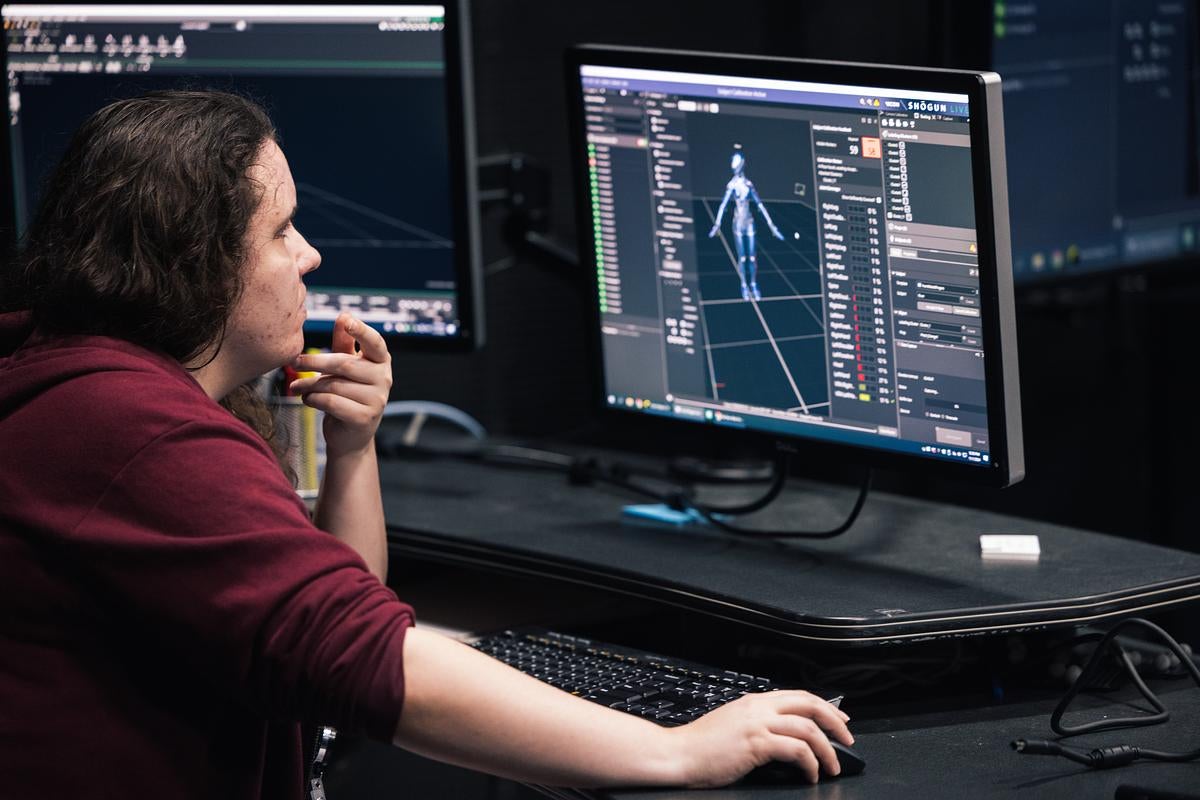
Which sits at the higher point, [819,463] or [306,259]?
[306,259]

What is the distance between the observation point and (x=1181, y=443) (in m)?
2.44

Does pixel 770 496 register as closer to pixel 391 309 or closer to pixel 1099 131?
pixel 391 309

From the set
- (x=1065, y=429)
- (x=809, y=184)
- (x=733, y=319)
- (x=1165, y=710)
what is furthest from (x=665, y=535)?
(x=1065, y=429)

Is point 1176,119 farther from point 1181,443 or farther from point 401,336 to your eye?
point 401,336

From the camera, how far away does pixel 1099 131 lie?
2.12m

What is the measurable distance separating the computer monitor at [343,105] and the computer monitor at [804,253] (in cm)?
26

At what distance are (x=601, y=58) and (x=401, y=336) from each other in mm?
470

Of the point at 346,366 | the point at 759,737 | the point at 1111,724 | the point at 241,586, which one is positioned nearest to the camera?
the point at 241,586

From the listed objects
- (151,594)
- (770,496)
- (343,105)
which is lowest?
(770,496)

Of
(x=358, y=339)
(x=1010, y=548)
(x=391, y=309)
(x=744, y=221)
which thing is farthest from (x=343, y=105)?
(x=1010, y=548)

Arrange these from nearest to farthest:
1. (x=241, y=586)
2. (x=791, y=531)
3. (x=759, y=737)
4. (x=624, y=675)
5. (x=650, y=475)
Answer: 1. (x=241, y=586)
2. (x=759, y=737)
3. (x=624, y=675)
4. (x=791, y=531)
5. (x=650, y=475)

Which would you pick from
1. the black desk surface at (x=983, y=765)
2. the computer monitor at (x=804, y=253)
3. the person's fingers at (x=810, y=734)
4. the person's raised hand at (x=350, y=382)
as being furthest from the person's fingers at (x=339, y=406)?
the person's fingers at (x=810, y=734)

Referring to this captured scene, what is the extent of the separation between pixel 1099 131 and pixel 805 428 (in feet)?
2.90

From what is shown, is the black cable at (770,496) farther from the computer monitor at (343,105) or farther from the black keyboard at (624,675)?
the computer monitor at (343,105)
